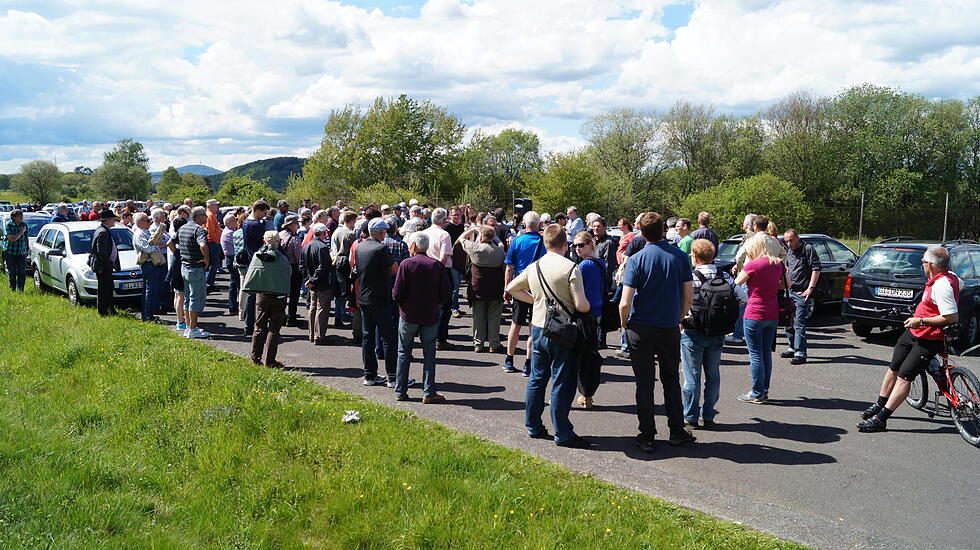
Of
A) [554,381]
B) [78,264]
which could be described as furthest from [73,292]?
[554,381]

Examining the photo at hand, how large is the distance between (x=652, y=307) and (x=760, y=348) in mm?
2304

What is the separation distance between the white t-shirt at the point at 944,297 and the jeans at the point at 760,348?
158 centimetres

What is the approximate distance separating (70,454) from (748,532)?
17.8 feet

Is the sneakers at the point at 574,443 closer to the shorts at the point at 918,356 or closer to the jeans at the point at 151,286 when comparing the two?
the shorts at the point at 918,356

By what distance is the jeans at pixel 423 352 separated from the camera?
7.33m

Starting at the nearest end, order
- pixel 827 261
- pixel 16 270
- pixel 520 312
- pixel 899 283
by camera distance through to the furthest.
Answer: pixel 520 312, pixel 899 283, pixel 827 261, pixel 16 270

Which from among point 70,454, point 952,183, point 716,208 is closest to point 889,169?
point 952,183

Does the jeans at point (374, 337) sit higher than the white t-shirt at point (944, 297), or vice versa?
the white t-shirt at point (944, 297)

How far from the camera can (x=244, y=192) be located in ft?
165

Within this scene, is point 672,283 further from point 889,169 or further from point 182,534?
point 889,169

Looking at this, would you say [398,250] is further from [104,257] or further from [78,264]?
[78,264]

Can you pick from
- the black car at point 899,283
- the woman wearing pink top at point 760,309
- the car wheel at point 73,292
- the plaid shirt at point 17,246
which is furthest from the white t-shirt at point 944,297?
the plaid shirt at point 17,246

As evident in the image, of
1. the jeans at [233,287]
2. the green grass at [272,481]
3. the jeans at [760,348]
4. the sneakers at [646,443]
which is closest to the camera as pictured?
the green grass at [272,481]

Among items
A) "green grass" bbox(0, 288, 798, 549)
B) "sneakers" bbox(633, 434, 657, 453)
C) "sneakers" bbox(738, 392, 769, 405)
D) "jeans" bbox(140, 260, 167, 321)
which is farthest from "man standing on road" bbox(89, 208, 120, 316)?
"sneakers" bbox(738, 392, 769, 405)
